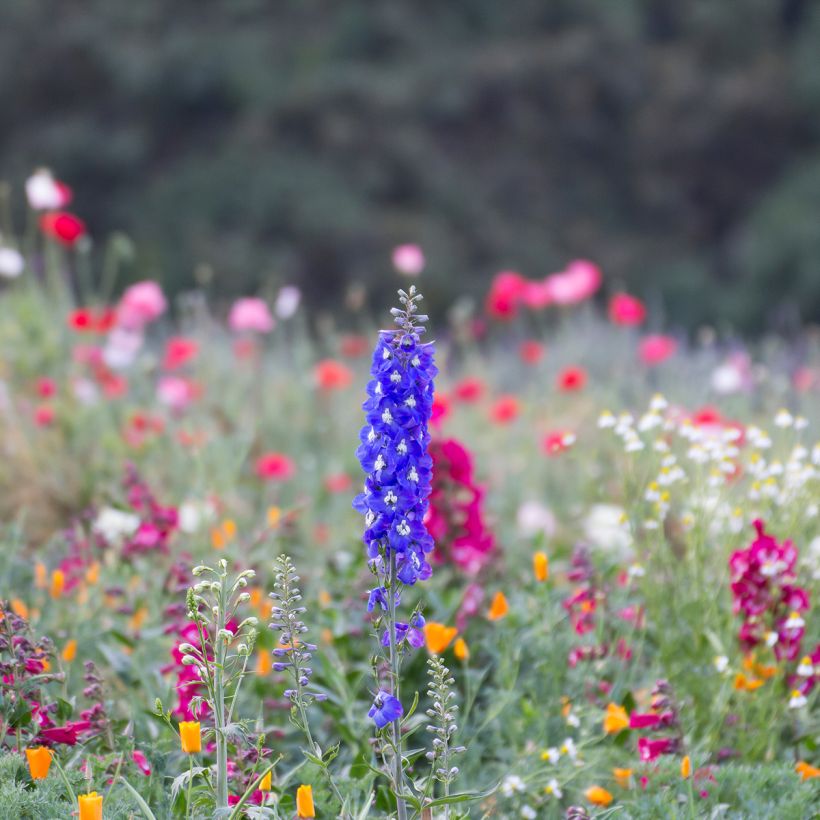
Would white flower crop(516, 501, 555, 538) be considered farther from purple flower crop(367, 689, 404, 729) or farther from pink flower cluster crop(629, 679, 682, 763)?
purple flower crop(367, 689, 404, 729)

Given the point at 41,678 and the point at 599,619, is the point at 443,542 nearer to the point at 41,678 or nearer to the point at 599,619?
the point at 599,619

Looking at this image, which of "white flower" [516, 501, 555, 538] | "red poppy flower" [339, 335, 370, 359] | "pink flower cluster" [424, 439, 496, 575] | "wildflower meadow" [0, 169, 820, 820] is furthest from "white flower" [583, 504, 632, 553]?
"red poppy flower" [339, 335, 370, 359]

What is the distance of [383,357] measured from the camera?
1831 mm

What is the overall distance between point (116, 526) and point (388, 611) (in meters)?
1.64

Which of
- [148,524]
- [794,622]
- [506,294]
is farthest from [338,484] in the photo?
[794,622]

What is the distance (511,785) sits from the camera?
8.02 feet

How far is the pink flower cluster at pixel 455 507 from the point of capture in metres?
3.23

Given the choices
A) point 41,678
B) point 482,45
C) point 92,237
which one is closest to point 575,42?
point 482,45

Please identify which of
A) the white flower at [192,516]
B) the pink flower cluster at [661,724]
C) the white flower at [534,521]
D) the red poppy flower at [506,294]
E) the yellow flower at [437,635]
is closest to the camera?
the pink flower cluster at [661,724]

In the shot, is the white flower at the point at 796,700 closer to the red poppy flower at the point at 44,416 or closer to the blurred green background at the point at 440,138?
the red poppy flower at the point at 44,416

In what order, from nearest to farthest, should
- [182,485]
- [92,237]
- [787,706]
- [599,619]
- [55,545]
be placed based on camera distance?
[787,706]
[599,619]
[55,545]
[182,485]
[92,237]

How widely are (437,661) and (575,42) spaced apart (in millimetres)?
13253

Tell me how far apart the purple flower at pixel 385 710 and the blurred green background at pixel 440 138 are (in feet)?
32.1

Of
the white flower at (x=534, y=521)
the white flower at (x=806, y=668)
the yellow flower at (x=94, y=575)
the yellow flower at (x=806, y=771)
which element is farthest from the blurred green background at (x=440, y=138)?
the yellow flower at (x=806, y=771)
